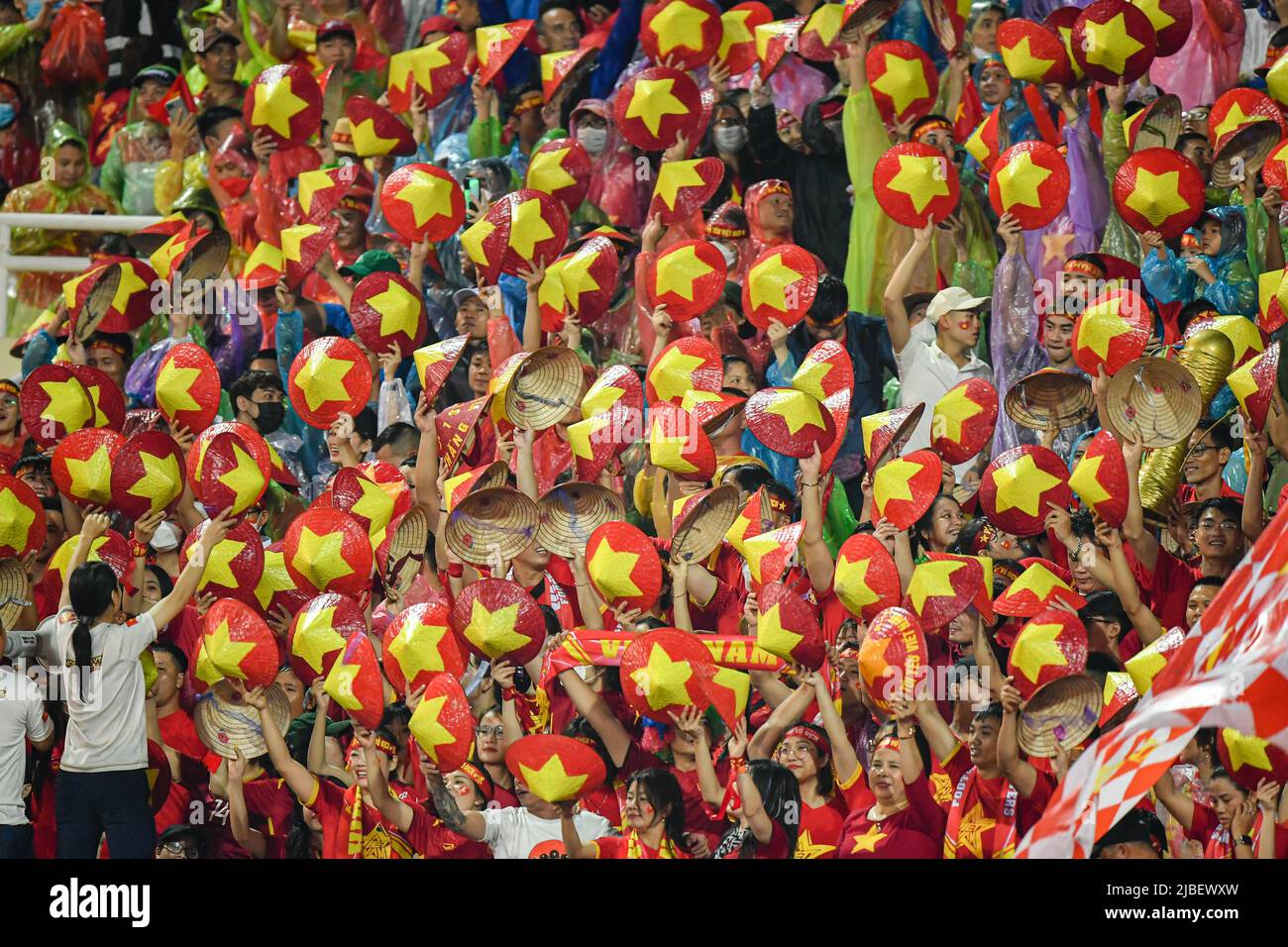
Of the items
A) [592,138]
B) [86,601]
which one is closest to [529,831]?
[86,601]

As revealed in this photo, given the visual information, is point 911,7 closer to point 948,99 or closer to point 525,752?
point 948,99

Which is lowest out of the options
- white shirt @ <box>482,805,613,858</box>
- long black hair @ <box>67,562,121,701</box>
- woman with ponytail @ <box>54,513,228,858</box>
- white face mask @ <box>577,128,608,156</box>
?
white shirt @ <box>482,805,613,858</box>

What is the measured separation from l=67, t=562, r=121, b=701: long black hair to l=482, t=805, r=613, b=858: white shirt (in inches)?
43.4

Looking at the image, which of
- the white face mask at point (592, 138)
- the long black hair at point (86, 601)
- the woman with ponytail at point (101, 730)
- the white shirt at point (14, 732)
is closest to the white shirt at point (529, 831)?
the woman with ponytail at point (101, 730)

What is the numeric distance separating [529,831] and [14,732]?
53.2 inches

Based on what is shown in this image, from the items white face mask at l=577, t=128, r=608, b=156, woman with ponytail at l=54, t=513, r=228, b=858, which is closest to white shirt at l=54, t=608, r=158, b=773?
woman with ponytail at l=54, t=513, r=228, b=858

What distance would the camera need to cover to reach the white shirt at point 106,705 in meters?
5.86

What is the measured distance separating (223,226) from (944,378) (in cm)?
268

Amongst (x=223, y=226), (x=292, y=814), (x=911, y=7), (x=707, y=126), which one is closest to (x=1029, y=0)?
(x=911, y=7)

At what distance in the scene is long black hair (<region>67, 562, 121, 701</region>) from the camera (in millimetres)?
5844

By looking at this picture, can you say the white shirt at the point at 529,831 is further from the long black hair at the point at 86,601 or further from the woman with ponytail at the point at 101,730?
the long black hair at the point at 86,601

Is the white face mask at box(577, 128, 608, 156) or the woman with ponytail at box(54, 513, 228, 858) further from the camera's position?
the white face mask at box(577, 128, 608, 156)

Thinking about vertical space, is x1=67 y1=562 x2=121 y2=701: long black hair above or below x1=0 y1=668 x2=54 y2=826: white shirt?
above

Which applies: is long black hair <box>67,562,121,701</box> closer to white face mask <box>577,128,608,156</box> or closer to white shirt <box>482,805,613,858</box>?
white shirt <box>482,805,613,858</box>
